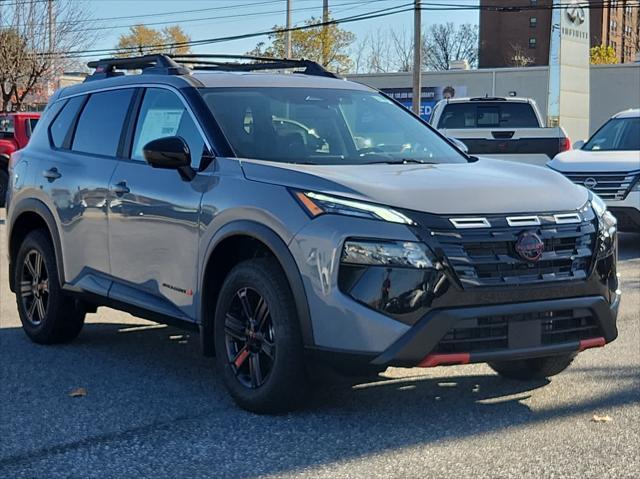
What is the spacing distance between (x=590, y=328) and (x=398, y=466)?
127 cm

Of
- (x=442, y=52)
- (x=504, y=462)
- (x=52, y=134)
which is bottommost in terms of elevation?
(x=504, y=462)

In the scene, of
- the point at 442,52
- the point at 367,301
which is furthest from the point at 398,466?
the point at 442,52

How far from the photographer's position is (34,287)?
6.59 meters

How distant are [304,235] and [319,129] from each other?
1.34 m

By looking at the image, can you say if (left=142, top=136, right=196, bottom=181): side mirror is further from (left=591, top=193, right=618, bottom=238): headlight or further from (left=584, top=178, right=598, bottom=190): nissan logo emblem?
(left=584, top=178, right=598, bottom=190): nissan logo emblem

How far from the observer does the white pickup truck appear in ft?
43.2

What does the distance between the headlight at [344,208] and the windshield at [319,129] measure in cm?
69

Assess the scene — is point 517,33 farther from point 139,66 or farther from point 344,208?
point 344,208

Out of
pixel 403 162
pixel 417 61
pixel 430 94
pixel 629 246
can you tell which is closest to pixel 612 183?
pixel 629 246

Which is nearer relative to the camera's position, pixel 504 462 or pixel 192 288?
pixel 504 462

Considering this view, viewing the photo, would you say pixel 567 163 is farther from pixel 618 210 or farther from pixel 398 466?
pixel 398 466

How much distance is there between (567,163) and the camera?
460 inches

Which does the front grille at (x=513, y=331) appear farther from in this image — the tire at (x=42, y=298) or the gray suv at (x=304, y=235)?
the tire at (x=42, y=298)

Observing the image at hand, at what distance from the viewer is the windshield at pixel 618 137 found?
12.5 metres
